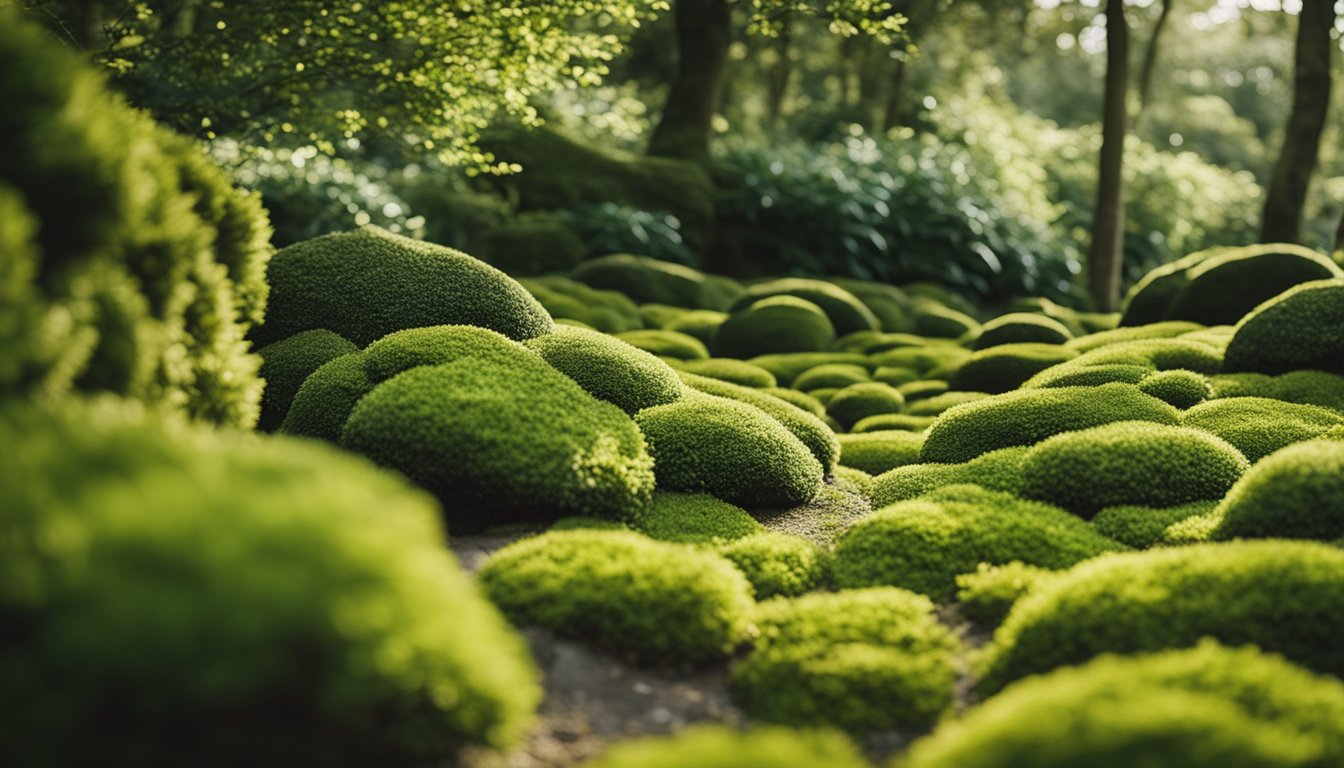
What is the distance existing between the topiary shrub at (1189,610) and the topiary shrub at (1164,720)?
20.2 inches

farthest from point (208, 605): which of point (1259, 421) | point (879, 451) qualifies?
point (1259, 421)

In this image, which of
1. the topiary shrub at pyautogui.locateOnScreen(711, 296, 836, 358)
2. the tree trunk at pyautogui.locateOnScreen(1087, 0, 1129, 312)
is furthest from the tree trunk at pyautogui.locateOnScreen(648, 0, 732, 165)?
the topiary shrub at pyautogui.locateOnScreen(711, 296, 836, 358)

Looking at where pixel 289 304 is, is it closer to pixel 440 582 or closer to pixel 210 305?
pixel 210 305

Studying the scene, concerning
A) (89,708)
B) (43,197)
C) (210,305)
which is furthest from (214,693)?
(210,305)

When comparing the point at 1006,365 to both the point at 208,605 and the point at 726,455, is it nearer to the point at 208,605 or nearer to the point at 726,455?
the point at 726,455

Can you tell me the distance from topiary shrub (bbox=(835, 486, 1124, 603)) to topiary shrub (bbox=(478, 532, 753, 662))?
42.2 inches

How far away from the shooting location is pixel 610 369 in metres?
7.54

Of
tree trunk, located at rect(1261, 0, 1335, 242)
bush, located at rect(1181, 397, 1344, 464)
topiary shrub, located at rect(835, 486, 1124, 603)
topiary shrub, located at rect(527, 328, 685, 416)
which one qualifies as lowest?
topiary shrub, located at rect(527, 328, 685, 416)

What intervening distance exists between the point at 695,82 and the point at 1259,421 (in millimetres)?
16204

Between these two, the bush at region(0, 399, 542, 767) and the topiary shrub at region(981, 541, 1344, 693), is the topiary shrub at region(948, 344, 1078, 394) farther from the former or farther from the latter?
the bush at region(0, 399, 542, 767)

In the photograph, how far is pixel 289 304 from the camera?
27.2ft

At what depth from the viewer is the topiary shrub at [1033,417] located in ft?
25.9

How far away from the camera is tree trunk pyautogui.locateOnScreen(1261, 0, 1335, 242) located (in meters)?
16.7

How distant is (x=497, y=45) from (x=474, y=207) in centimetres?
826
